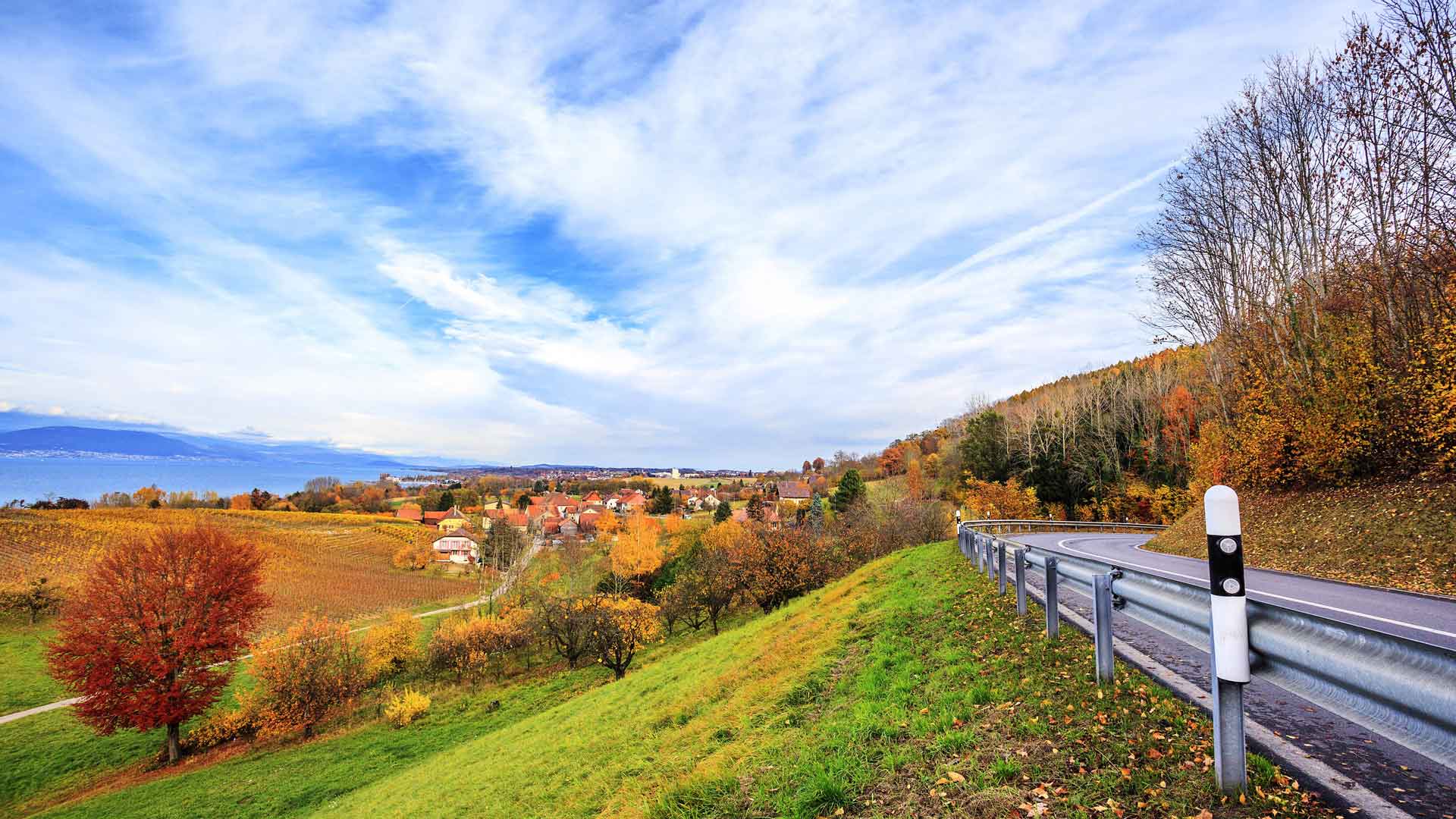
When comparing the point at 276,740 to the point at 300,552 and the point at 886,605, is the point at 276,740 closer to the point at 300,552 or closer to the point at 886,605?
the point at 886,605

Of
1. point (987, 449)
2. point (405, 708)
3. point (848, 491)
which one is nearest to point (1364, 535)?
point (405, 708)

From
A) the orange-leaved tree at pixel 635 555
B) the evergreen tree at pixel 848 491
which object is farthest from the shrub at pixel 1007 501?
the orange-leaved tree at pixel 635 555

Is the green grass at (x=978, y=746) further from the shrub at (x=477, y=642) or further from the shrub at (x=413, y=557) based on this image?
the shrub at (x=413, y=557)

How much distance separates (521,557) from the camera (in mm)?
65000

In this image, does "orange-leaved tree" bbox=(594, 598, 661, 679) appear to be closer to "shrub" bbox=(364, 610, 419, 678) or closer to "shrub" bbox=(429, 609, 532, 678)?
"shrub" bbox=(429, 609, 532, 678)

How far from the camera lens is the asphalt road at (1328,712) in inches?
124

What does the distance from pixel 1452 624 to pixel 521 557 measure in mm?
67127

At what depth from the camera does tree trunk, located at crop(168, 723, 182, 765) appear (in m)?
27.8

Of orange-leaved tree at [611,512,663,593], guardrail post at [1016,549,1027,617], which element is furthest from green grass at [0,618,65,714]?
guardrail post at [1016,549,1027,617]

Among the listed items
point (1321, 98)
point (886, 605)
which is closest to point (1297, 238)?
point (1321, 98)

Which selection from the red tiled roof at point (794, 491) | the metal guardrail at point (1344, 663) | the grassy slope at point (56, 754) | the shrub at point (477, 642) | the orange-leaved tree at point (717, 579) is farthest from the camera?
the red tiled roof at point (794, 491)

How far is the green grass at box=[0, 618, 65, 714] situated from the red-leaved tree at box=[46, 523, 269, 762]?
510 centimetres

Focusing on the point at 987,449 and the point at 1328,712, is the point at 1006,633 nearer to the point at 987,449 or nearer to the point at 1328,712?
the point at 1328,712

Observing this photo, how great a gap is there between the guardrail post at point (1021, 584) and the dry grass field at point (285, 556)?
54480mm
